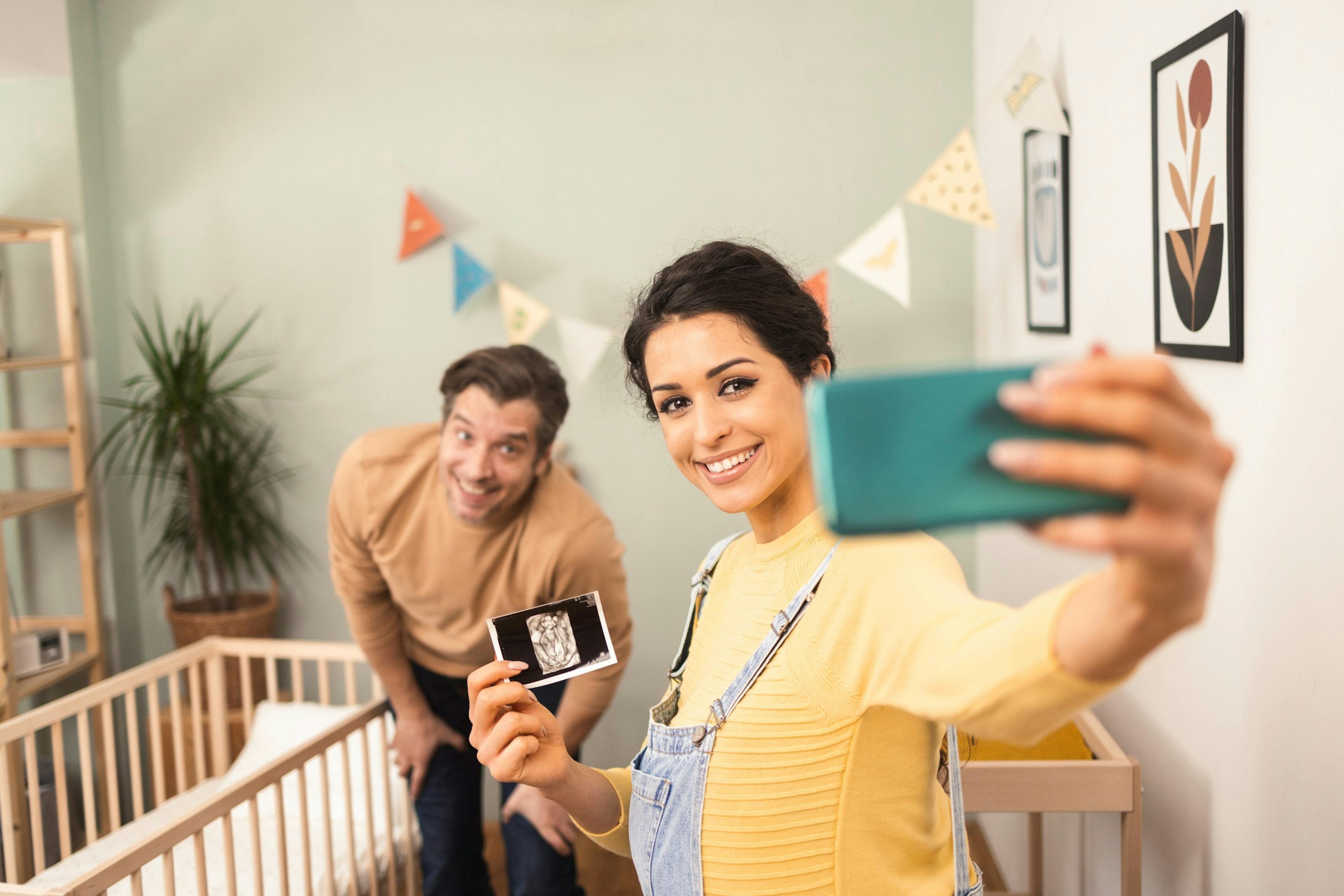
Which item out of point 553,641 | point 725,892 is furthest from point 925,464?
point 553,641

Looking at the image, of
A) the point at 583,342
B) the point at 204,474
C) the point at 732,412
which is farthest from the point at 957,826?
the point at 204,474

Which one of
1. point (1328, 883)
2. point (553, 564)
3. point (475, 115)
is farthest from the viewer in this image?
point (475, 115)

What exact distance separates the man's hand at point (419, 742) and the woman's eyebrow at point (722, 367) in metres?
1.50

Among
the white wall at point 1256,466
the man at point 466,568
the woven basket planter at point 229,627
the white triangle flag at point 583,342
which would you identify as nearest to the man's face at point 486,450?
the man at point 466,568

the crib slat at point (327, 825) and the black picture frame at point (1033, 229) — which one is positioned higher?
the black picture frame at point (1033, 229)

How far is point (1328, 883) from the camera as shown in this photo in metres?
1.09

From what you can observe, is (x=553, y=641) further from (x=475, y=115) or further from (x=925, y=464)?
(x=475, y=115)

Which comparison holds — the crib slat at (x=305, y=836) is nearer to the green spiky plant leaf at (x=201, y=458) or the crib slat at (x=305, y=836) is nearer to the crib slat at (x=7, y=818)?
the crib slat at (x=7, y=818)

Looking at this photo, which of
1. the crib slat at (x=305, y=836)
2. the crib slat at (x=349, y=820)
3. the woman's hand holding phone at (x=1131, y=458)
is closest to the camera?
the woman's hand holding phone at (x=1131, y=458)

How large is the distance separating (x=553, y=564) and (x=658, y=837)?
974mm

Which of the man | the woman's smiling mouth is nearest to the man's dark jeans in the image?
the man

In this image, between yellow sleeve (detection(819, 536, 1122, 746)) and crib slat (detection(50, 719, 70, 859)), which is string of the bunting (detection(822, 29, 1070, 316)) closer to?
yellow sleeve (detection(819, 536, 1122, 746))

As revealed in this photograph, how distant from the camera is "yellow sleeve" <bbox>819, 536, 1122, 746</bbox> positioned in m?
0.48

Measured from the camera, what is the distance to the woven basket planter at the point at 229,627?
9.24 ft
